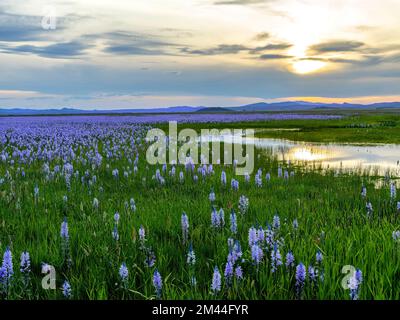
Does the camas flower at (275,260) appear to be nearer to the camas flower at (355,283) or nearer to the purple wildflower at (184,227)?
the camas flower at (355,283)

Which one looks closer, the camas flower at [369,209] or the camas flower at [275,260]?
the camas flower at [275,260]

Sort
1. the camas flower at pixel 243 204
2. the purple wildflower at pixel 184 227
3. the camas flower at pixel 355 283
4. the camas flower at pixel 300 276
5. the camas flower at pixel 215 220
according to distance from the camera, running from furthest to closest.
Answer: the camas flower at pixel 243 204
the camas flower at pixel 215 220
the purple wildflower at pixel 184 227
the camas flower at pixel 300 276
the camas flower at pixel 355 283

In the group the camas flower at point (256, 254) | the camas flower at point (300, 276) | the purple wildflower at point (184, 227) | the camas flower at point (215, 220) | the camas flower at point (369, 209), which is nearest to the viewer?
the camas flower at point (300, 276)

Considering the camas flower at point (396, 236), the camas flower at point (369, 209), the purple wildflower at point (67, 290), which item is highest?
the camas flower at point (396, 236)

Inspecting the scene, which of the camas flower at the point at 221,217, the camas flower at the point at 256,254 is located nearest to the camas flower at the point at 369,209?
the camas flower at the point at 221,217

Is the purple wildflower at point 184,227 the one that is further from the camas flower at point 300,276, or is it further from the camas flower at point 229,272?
the camas flower at point 300,276

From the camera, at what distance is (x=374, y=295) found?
3.38 metres

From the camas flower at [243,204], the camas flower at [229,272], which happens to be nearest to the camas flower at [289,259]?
the camas flower at [229,272]

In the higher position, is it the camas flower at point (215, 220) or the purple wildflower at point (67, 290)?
the camas flower at point (215, 220)

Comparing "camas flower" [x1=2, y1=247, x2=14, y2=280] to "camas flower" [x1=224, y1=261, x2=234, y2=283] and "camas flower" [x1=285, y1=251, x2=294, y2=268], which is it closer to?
"camas flower" [x1=224, y1=261, x2=234, y2=283]

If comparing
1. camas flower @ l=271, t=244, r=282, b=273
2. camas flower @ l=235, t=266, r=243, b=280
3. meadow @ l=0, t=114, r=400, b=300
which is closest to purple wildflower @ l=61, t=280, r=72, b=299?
meadow @ l=0, t=114, r=400, b=300

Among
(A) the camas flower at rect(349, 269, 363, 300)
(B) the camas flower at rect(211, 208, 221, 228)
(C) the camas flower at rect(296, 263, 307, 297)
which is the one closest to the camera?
(A) the camas flower at rect(349, 269, 363, 300)
